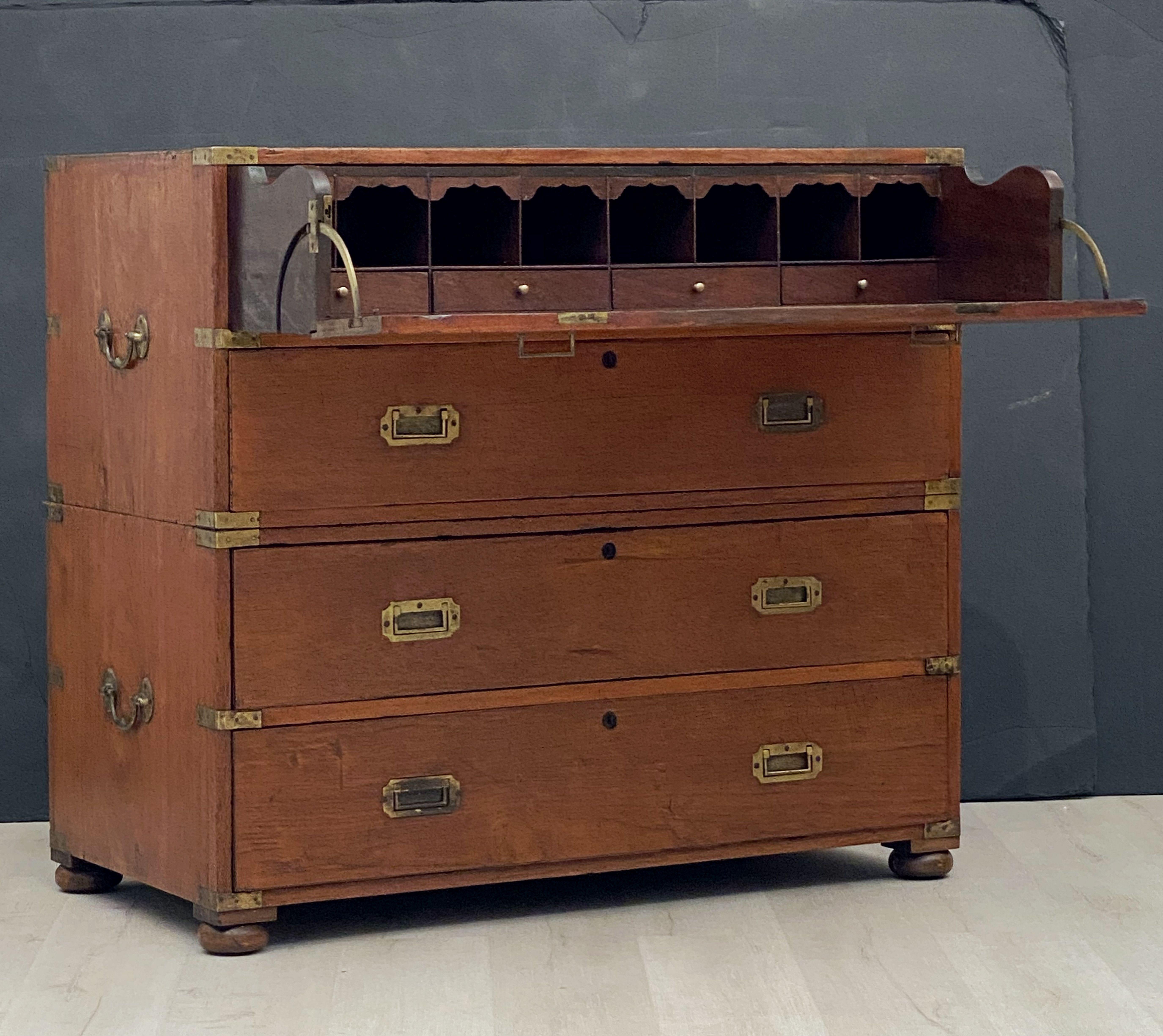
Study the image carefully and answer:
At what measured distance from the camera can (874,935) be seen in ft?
11.9

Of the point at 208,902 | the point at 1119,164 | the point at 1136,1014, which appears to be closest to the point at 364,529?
the point at 208,902

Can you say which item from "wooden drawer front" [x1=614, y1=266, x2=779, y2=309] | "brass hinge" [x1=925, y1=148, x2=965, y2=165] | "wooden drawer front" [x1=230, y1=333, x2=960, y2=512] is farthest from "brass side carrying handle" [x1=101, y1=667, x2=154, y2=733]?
"brass hinge" [x1=925, y1=148, x2=965, y2=165]

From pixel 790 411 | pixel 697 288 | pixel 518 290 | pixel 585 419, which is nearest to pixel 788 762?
pixel 790 411

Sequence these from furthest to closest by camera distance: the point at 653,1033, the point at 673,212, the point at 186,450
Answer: the point at 673,212, the point at 186,450, the point at 653,1033

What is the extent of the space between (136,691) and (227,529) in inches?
16.9

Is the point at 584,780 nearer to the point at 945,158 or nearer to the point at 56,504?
the point at 56,504

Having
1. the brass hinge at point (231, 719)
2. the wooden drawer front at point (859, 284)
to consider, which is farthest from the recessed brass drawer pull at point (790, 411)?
the brass hinge at point (231, 719)

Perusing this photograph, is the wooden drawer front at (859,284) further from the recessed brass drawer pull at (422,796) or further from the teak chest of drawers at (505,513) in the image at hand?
the recessed brass drawer pull at (422,796)

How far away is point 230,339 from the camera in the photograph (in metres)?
3.43

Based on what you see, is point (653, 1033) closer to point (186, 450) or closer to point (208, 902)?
point (208, 902)

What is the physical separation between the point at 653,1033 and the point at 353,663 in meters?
0.80

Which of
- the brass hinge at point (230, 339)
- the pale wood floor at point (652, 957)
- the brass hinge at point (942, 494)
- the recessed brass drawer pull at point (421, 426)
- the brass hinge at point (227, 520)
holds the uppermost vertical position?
the brass hinge at point (230, 339)

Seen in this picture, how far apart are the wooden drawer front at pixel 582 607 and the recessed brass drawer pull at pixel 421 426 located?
0.17 metres

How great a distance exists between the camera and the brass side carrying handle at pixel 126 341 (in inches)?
143
